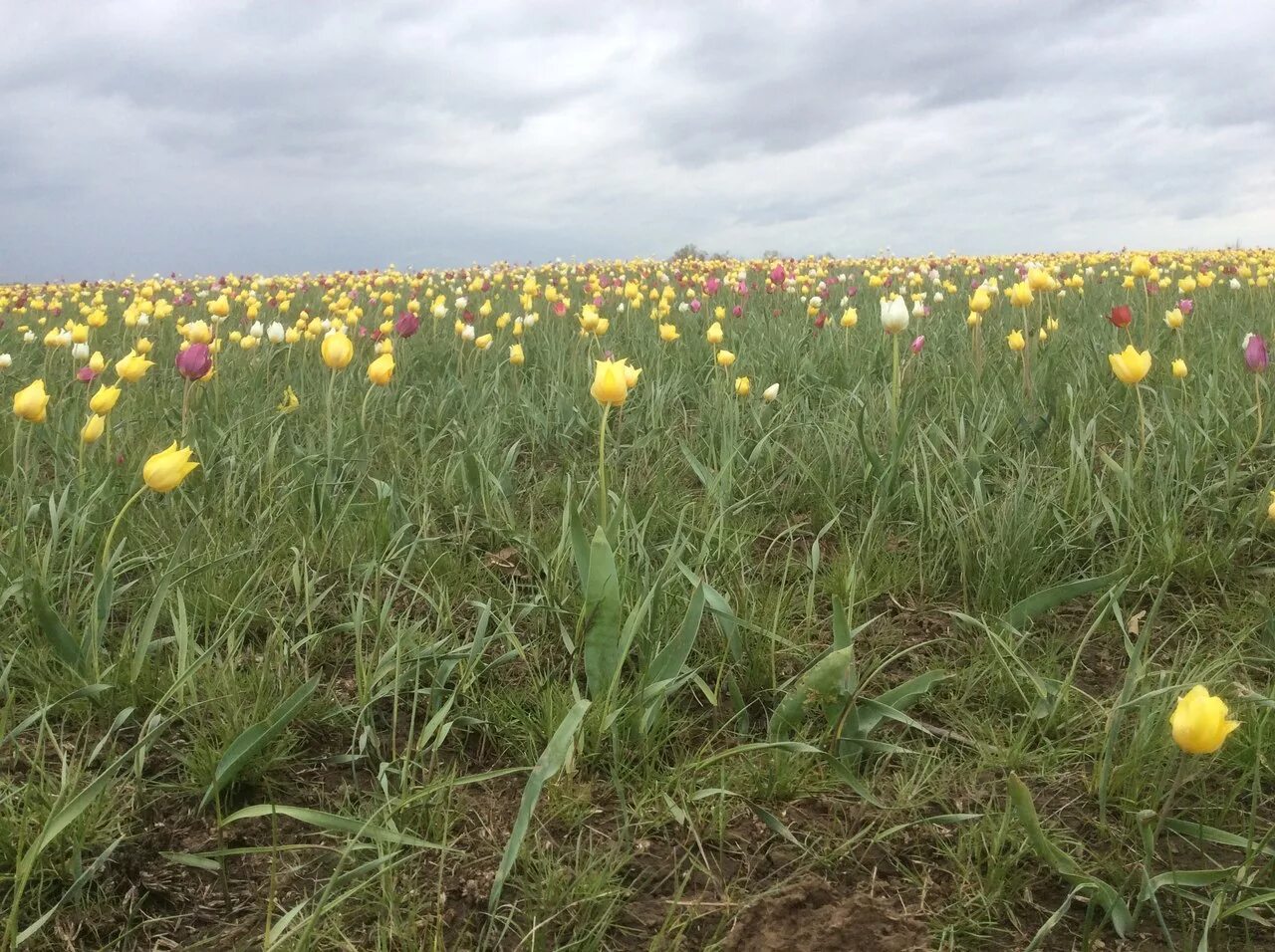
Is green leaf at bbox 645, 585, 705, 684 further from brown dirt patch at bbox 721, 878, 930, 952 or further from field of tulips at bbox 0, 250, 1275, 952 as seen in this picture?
brown dirt patch at bbox 721, 878, 930, 952

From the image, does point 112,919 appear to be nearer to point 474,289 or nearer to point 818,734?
point 818,734

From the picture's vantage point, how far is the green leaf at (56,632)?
1.69 meters

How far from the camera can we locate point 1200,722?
1.24m

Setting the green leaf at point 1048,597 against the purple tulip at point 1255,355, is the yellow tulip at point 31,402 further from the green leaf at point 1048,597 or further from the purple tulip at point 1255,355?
the purple tulip at point 1255,355

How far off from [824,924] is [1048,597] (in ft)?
3.44

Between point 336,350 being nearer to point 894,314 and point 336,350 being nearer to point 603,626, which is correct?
point 603,626

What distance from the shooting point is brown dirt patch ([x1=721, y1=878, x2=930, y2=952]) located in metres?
1.41

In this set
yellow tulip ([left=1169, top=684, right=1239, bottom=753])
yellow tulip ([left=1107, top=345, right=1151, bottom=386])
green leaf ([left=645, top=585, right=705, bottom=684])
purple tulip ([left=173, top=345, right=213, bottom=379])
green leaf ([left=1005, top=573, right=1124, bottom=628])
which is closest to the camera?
yellow tulip ([left=1169, top=684, right=1239, bottom=753])

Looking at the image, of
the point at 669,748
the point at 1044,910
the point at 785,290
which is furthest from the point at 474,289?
the point at 1044,910

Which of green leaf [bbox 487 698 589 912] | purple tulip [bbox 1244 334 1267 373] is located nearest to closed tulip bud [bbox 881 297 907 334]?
purple tulip [bbox 1244 334 1267 373]

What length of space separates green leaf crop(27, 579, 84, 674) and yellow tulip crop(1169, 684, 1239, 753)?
2055 mm

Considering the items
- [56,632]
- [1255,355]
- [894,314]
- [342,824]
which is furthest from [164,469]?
[1255,355]

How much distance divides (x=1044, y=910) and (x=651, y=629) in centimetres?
94

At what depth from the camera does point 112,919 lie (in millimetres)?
1434
